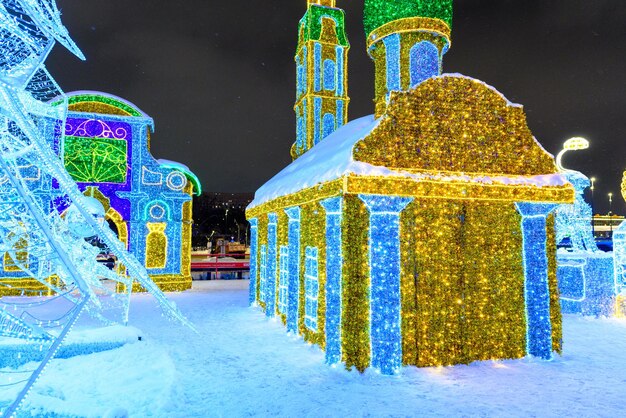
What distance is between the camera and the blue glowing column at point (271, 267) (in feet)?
41.0

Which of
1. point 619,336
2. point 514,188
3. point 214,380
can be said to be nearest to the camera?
point 214,380

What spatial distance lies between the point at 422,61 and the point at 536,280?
19.8ft

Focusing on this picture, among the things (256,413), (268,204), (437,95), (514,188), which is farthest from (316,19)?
(256,413)

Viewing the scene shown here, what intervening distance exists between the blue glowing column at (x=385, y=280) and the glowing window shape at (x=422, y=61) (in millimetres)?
4708

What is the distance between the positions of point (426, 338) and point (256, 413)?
11.7ft

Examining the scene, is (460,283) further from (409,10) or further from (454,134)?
(409,10)

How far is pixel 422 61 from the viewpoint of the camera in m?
11.3

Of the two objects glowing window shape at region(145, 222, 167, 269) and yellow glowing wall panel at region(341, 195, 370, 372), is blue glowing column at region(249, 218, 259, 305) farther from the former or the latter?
yellow glowing wall panel at region(341, 195, 370, 372)

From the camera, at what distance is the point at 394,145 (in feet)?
26.2

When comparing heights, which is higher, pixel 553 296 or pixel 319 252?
pixel 319 252

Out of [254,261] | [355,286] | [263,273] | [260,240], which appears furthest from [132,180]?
[355,286]

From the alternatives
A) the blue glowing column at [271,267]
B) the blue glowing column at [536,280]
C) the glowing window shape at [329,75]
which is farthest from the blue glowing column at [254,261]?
the blue glowing column at [536,280]

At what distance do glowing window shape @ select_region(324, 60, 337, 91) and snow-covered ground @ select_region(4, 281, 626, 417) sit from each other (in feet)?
33.5

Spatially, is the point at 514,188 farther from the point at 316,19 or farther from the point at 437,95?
the point at 316,19
